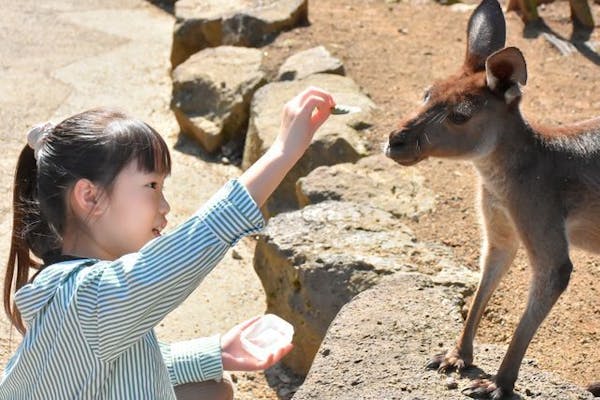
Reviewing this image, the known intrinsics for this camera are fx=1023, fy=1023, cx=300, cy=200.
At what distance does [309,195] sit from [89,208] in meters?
2.76

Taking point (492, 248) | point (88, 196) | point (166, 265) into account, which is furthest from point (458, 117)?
point (166, 265)

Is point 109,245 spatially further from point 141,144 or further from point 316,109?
point 316,109

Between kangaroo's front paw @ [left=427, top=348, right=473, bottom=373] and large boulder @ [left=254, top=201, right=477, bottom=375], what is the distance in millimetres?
672

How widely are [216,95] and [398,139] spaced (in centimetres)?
404

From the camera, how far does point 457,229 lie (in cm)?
530

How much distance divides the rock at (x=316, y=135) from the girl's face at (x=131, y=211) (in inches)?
134

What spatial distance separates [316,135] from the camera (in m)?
6.24

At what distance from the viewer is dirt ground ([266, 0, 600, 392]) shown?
14.8 feet

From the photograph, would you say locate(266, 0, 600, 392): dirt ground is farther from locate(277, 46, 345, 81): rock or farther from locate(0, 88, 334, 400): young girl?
locate(0, 88, 334, 400): young girl

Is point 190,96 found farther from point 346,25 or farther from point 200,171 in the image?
point 346,25

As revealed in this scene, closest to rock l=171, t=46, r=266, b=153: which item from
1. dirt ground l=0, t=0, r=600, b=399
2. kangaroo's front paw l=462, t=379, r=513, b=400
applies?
dirt ground l=0, t=0, r=600, b=399

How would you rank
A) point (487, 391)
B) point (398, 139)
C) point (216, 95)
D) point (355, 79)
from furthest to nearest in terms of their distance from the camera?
point (216, 95) → point (355, 79) → point (398, 139) → point (487, 391)

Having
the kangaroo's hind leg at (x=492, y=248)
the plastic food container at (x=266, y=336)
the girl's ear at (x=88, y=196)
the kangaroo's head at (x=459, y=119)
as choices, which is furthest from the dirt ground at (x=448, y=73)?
the girl's ear at (x=88, y=196)

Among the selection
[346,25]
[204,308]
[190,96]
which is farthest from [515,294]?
[346,25]
